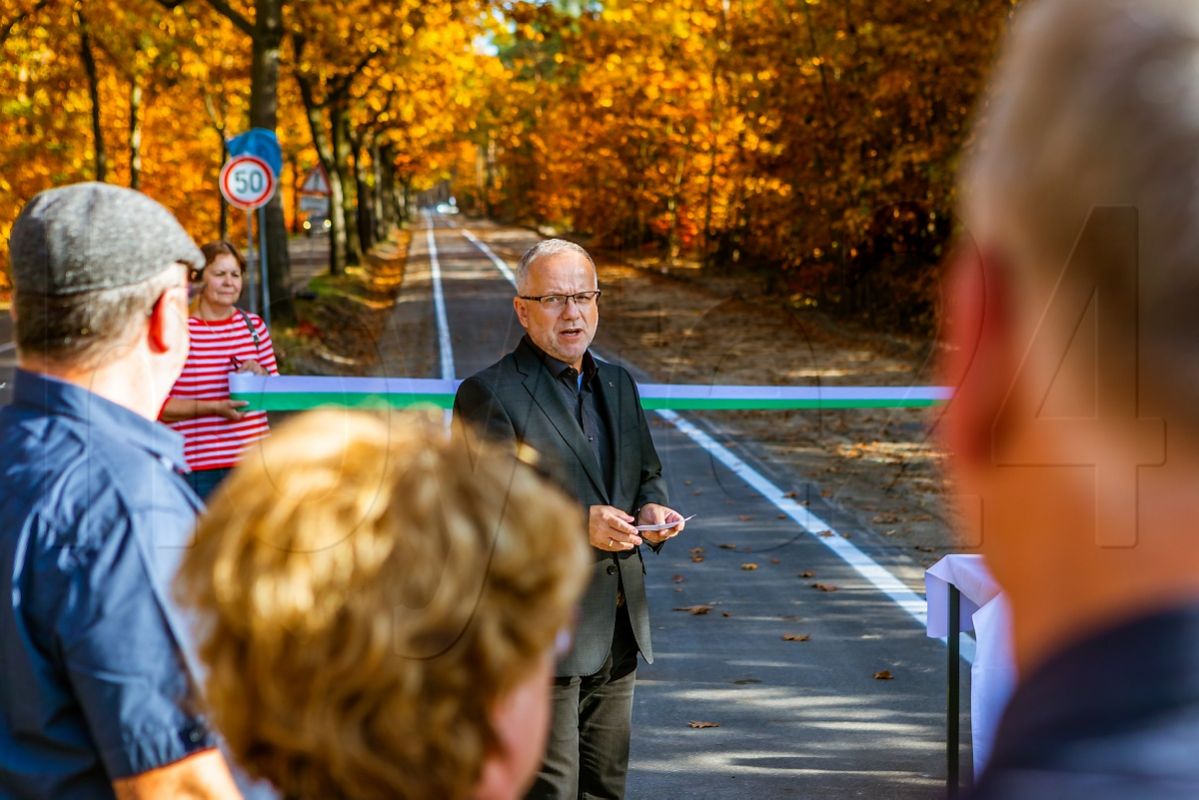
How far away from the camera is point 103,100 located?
43.8 meters

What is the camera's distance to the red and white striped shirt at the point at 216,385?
6359mm

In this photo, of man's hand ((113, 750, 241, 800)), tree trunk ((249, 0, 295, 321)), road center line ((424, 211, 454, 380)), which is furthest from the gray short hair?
tree trunk ((249, 0, 295, 321))

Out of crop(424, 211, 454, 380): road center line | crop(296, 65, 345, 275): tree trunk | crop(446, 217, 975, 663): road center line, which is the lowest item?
crop(424, 211, 454, 380): road center line

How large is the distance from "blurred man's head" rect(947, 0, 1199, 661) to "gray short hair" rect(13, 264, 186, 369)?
1.68 meters

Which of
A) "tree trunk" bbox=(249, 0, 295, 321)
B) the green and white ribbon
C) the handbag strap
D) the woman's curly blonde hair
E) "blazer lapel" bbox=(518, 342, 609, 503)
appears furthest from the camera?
"tree trunk" bbox=(249, 0, 295, 321)

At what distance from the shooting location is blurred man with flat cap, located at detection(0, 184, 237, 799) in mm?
2061

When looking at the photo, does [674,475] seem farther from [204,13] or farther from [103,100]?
[103,100]

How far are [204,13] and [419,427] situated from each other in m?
30.5

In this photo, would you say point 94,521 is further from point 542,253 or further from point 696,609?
point 696,609

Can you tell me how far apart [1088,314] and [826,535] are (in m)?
9.82

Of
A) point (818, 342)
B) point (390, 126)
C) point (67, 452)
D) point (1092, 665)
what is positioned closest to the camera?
point (1092, 665)

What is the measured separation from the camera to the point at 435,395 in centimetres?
600

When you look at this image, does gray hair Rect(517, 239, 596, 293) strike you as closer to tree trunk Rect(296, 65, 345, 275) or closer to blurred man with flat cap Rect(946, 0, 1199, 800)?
blurred man with flat cap Rect(946, 0, 1199, 800)

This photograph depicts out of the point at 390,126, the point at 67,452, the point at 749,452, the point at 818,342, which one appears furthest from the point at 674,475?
the point at 390,126
